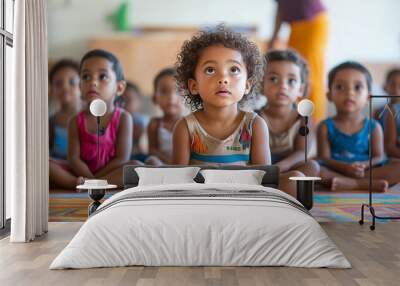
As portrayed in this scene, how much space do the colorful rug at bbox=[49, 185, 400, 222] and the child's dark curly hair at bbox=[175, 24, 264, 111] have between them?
1.42 m

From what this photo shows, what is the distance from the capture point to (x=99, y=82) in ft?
22.1

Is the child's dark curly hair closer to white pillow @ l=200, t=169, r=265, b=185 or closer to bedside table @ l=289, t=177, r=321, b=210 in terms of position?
white pillow @ l=200, t=169, r=265, b=185

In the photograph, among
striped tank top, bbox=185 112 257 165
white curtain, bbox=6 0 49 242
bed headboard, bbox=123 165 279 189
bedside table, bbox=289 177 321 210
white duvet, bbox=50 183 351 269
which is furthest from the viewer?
striped tank top, bbox=185 112 257 165

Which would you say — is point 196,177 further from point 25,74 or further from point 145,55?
point 25,74

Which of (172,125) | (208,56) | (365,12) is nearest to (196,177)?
(172,125)

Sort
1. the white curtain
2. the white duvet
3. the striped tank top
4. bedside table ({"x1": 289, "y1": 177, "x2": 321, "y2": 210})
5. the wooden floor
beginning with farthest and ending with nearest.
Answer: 1. the striped tank top
2. bedside table ({"x1": 289, "y1": 177, "x2": 321, "y2": 210})
3. the white curtain
4. the white duvet
5. the wooden floor

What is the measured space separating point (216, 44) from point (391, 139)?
2.28 metres

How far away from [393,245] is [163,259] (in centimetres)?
213

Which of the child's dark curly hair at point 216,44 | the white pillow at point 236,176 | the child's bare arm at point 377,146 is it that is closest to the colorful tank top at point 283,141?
the child's dark curly hair at point 216,44

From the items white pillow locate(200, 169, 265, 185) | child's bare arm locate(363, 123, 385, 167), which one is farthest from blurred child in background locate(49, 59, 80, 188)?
child's bare arm locate(363, 123, 385, 167)

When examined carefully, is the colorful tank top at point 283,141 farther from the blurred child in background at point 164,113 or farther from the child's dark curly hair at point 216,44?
the blurred child in background at point 164,113

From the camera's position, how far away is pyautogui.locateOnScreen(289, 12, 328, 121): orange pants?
6707 mm

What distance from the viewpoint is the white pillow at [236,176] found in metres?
5.76

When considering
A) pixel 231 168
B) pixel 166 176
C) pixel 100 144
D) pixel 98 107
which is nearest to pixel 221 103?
pixel 231 168
